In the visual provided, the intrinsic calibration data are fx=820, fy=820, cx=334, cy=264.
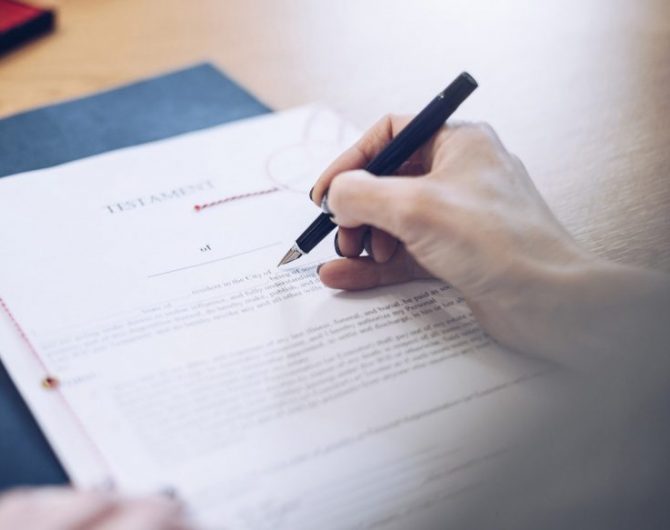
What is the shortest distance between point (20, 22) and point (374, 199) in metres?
0.59

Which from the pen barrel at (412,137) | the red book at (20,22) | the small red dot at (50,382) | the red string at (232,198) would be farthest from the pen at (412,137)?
the red book at (20,22)

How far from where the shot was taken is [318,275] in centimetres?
61

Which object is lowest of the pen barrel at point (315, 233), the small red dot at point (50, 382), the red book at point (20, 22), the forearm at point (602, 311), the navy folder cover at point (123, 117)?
the forearm at point (602, 311)

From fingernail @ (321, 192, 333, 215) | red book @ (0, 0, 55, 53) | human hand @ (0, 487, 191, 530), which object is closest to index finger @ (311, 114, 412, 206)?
fingernail @ (321, 192, 333, 215)

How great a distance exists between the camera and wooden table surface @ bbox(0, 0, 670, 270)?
738 millimetres

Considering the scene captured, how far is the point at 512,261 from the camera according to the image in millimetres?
516

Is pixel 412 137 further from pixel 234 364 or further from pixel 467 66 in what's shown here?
pixel 467 66

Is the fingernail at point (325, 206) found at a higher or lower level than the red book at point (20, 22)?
lower

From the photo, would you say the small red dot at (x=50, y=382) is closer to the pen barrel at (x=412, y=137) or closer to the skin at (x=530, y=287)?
the skin at (x=530, y=287)

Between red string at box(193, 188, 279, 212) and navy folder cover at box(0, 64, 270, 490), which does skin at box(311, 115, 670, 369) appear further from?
navy folder cover at box(0, 64, 270, 490)

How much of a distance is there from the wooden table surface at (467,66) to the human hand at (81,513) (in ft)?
1.32

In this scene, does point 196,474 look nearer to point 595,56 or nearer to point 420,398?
point 420,398

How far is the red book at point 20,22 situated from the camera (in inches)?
36.0

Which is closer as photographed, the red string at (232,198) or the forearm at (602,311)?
the forearm at (602,311)
